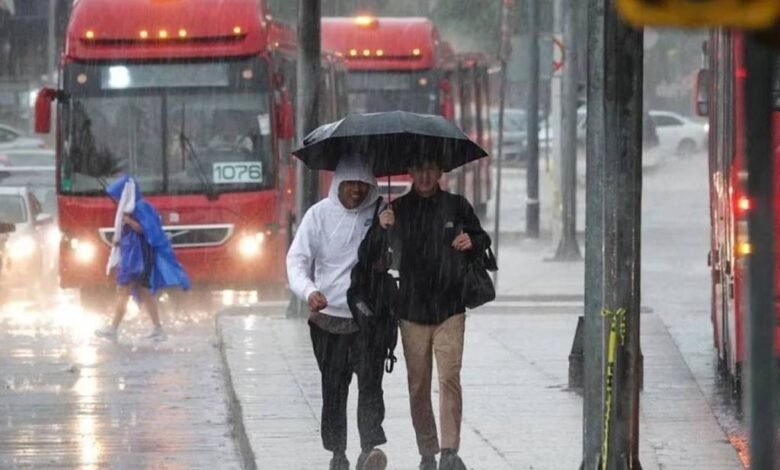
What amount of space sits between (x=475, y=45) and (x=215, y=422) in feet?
132

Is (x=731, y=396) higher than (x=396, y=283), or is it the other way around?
(x=396, y=283)

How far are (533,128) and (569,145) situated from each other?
4.73 meters

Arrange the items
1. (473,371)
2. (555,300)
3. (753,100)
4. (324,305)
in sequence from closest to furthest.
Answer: (753,100) < (324,305) < (473,371) < (555,300)

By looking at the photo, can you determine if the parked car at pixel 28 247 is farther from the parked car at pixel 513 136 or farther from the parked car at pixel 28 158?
the parked car at pixel 513 136

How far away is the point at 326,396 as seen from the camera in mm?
9336

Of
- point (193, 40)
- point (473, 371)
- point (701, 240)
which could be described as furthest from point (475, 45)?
point (473, 371)

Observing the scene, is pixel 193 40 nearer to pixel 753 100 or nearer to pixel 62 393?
pixel 62 393

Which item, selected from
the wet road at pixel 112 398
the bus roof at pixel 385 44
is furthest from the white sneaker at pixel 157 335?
the bus roof at pixel 385 44

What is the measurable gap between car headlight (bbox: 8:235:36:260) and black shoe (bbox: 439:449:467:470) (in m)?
15.0

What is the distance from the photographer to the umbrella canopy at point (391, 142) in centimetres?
908

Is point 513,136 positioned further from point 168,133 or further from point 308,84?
point 308,84

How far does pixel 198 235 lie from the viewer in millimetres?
20688

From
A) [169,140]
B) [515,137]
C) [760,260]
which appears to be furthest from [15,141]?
[760,260]

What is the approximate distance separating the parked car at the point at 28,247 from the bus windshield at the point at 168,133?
2.69 meters
